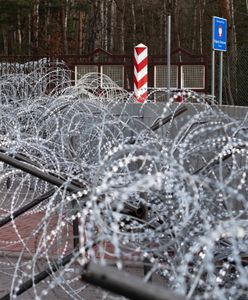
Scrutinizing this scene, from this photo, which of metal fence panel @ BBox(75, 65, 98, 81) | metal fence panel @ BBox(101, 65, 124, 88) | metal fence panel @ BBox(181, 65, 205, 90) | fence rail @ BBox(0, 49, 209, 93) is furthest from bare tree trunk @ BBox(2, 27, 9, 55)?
metal fence panel @ BBox(181, 65, 205, 90)

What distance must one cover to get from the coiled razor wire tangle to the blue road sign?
297 centimetres

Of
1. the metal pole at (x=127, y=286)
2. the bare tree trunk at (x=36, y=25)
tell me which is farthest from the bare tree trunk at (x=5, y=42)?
the metal pole at (x=127, y=286)

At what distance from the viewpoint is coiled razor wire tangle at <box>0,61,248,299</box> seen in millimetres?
2504

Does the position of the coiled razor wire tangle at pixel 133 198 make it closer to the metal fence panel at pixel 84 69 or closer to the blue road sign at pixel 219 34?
the blue road sign at pixel 219 34

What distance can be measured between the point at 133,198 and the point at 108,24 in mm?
30988

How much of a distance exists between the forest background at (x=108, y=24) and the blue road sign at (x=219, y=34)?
1827cm

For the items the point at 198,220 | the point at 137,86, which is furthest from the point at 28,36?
the point at 198,220

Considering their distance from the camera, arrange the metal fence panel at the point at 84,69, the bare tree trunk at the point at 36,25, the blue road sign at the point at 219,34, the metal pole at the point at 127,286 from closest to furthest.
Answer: the metal pole at the point at 127,286, the blue road sign at the point at 219,34, the metal fence panel at the point at 84,69, the bare tree trunk at the point at 36,25

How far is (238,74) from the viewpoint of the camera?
17.7 m

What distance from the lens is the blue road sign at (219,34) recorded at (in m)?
11.2

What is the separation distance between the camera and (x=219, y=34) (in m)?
11.4

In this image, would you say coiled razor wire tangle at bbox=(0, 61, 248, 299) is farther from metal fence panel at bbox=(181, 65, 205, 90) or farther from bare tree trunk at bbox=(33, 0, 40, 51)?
bare tree trunk at bbox=(33, 0, 40, 51)

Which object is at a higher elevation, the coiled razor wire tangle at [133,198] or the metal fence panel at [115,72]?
the metal fence panel at [115,72]

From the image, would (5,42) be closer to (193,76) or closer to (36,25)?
(36,25)
